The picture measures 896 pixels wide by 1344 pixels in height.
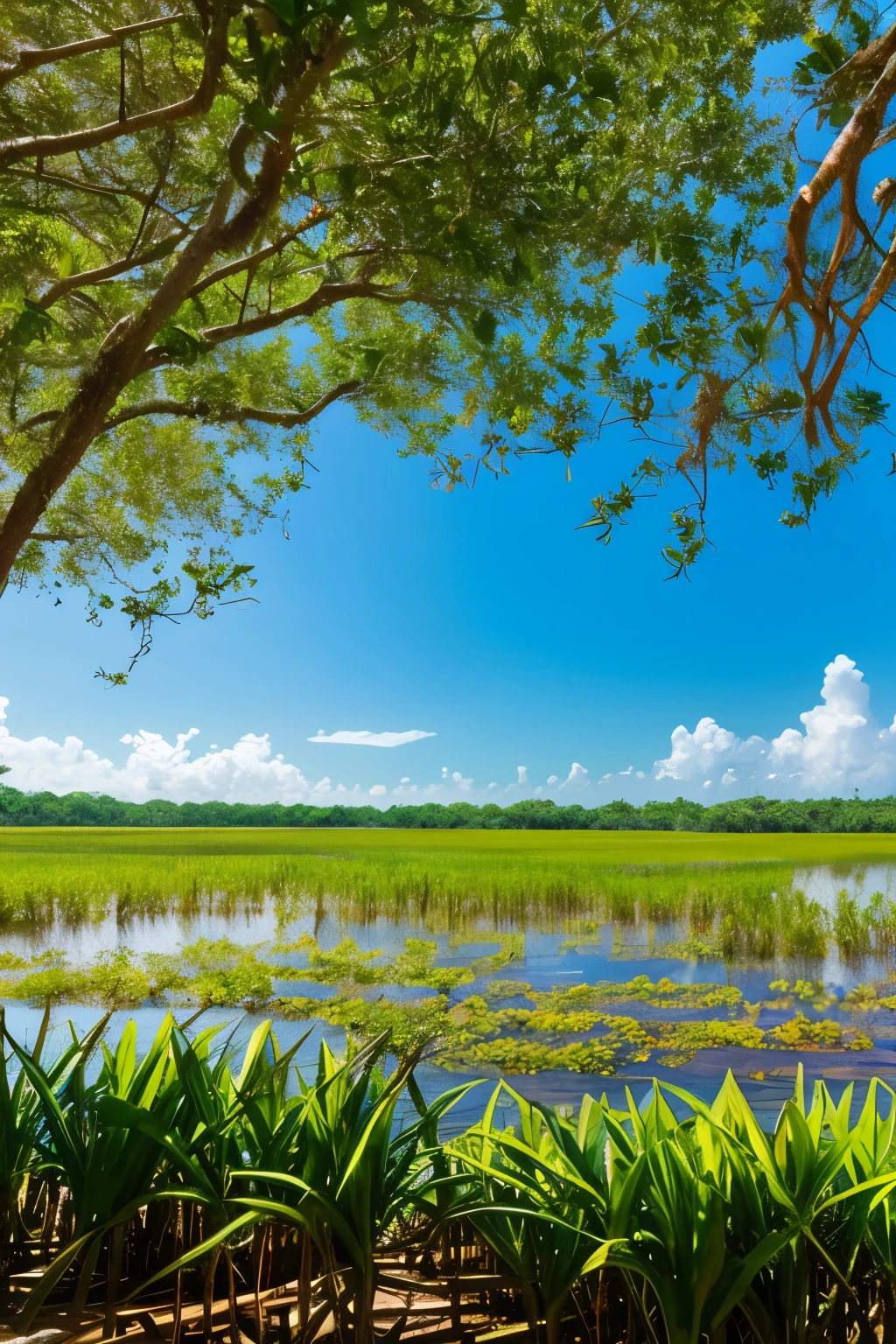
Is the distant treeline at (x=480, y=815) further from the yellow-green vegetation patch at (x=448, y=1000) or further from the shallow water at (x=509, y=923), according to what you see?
the yellow-green vegetation patch at (x=448, y=1000)

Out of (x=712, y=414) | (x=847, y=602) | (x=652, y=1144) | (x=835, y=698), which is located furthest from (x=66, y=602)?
(x=847, y=602)

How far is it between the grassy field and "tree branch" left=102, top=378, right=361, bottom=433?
7.21 feet

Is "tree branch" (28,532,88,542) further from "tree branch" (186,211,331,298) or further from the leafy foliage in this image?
"tree branch" (186,211,331,298)

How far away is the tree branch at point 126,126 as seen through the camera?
3.36ft

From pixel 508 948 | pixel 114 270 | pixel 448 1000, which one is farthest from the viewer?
pixel 508 948

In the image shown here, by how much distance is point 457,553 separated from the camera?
4164 mm

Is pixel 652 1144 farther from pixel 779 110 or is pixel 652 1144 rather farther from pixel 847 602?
pixel 847 602

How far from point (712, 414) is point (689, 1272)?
1.53 meters

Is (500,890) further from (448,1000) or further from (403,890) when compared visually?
(448,1000)

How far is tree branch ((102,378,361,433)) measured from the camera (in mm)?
1938

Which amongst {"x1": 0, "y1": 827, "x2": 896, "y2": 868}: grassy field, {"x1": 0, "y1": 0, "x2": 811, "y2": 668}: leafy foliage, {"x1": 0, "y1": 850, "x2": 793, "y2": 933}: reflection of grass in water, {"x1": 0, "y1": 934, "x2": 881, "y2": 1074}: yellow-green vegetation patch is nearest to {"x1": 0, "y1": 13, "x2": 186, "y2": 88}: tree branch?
{"x1": 0, "y1": 0, "x2": 811, "y2": 668}: leafy foliage

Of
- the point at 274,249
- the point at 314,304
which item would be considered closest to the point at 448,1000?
the point at 314,304

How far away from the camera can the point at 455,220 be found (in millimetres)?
1278

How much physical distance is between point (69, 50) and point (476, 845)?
3.41 meters
